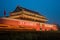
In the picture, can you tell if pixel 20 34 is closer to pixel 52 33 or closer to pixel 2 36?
pixel 2 36

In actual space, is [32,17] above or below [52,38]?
above

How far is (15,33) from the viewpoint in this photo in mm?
2314

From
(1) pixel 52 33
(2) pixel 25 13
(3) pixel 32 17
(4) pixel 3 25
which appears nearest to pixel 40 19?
(3) pixel 32 17

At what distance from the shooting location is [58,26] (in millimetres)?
24641

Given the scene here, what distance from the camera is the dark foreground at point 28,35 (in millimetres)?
2246

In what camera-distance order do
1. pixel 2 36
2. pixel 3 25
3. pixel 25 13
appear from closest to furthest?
pixel 2 36
pixel 3 25
pixel 25 13

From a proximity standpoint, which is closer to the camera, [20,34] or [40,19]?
[20,34]

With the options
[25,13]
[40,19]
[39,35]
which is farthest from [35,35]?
[40,19]

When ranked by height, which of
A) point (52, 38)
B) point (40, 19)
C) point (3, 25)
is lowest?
point (52, 38)

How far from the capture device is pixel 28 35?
2389mm

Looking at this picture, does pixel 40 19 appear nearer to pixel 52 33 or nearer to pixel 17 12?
pixel 17 12

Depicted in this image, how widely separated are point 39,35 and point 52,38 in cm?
29

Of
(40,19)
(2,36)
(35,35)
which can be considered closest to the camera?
(2,36)

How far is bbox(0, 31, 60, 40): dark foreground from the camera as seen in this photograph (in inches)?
88.4
